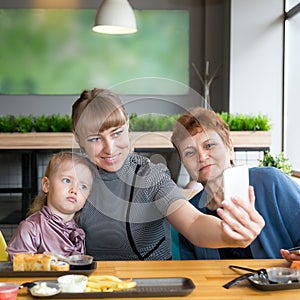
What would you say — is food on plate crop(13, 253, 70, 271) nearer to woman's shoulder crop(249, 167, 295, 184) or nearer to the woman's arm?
the woman's arm

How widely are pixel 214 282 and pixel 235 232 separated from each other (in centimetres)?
13

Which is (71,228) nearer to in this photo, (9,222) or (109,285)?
(109,285)

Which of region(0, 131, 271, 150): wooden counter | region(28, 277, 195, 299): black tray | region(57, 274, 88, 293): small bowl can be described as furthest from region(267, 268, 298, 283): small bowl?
region(0, 131, 271, 150): wooden counter

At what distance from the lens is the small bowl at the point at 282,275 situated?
148 cm

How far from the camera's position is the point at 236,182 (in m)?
1.37

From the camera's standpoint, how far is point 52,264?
1.59 meters

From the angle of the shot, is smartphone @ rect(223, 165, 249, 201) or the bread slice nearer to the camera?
smartphone @ rect(223, 165, 249, 201)

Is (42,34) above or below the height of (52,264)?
above

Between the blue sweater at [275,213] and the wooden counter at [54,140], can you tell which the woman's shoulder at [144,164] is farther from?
the wooden counter at [54,140]

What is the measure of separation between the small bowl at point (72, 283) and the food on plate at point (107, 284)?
2 centimetres

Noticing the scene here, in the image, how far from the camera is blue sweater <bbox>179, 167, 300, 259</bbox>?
204 cm

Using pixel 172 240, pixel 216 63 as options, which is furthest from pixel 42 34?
pixel 172 240

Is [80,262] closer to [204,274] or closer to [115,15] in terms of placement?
[204,274]

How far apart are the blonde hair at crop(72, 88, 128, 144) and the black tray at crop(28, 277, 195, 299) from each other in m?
0.51
